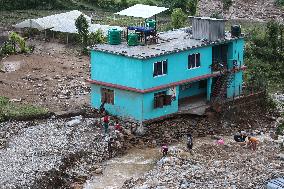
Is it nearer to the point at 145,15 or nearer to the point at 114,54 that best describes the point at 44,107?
the point at 114,54

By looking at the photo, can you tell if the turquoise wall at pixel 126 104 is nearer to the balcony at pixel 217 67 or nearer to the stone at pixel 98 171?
the stone at pixel 98 171

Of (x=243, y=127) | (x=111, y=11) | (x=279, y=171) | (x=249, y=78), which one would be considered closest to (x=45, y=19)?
(x=111, y=11)

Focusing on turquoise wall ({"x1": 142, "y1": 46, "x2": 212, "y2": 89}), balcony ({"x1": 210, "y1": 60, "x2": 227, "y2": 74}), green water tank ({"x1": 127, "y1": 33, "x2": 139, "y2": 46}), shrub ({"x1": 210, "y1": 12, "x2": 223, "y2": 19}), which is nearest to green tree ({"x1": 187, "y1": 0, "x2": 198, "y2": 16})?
shrub ({"x1": 210, "y1": 12, "x2": 223, "y2": 19})

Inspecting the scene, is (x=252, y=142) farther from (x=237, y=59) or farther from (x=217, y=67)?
(x=237, y=59)

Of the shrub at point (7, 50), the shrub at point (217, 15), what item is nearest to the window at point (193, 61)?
the shrub at point (7, 50)

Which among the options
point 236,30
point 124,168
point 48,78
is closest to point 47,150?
point 124,168
